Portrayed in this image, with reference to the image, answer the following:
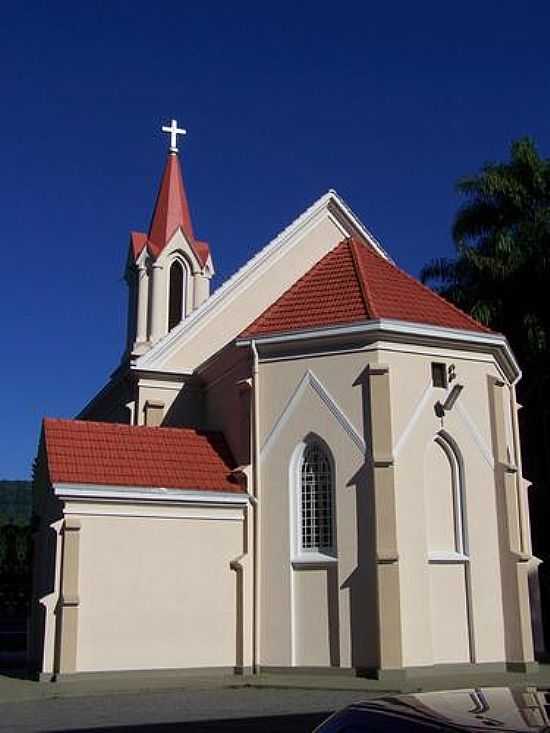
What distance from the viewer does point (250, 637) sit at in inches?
791

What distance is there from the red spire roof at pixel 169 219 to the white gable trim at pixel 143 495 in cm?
1277

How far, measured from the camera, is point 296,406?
68.5 feet

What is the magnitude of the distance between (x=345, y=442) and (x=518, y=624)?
578cm

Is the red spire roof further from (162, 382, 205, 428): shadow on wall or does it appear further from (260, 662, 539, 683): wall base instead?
(260, 662, 539, 683): wall base

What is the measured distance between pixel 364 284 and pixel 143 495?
25.1 feet

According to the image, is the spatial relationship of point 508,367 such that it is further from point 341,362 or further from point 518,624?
point 518,624

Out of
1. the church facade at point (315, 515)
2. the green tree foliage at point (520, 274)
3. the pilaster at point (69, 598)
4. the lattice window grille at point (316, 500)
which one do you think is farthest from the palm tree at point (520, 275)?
the pilaster at point (69, 598)

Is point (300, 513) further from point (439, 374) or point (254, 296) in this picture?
point (254, 296)

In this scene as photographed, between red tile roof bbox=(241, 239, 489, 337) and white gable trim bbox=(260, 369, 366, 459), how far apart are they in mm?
1351

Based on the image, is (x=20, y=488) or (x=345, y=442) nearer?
(x=345, y=442)

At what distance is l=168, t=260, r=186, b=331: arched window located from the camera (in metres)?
30.6

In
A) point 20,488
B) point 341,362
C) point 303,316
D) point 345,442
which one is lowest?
point 345,442

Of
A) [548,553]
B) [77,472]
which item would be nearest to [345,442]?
[77,472]

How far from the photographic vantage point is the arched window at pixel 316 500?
66.0 ft
